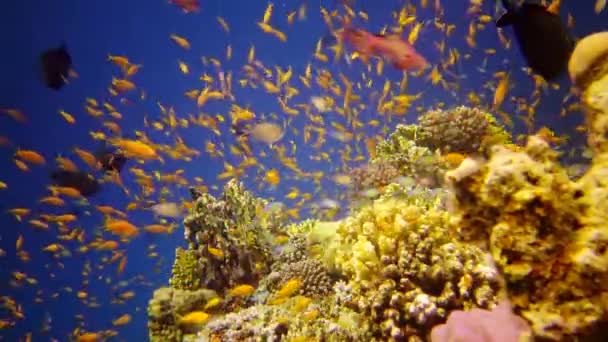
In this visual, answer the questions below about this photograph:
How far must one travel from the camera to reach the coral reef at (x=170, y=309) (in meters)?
6.57

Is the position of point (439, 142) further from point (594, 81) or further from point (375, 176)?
point (594, 81)

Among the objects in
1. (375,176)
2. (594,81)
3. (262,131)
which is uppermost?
(262,131)

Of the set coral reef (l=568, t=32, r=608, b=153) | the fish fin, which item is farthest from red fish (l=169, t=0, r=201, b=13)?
coral reef (l=568, t=32, r=608, b=153)

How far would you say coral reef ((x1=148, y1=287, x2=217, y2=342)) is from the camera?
21.6 feet

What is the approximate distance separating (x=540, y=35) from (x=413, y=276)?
2778mm

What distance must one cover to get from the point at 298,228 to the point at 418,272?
4.92 m

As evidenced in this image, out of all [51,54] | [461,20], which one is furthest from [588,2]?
[51,54]

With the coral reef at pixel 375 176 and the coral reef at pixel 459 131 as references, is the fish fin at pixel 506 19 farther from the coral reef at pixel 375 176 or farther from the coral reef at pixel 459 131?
the coral reef at pixel 375 176

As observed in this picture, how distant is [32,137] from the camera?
149 ft

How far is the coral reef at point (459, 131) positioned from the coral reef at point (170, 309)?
17.6ft

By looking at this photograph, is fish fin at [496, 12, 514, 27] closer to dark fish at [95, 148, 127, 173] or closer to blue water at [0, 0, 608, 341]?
dark fish at [95, 148, 127, 173]

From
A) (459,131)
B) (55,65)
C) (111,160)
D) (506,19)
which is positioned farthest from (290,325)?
(55,65)

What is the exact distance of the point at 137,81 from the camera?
56.3 meters

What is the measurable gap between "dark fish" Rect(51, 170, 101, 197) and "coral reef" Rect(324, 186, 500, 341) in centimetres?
811
